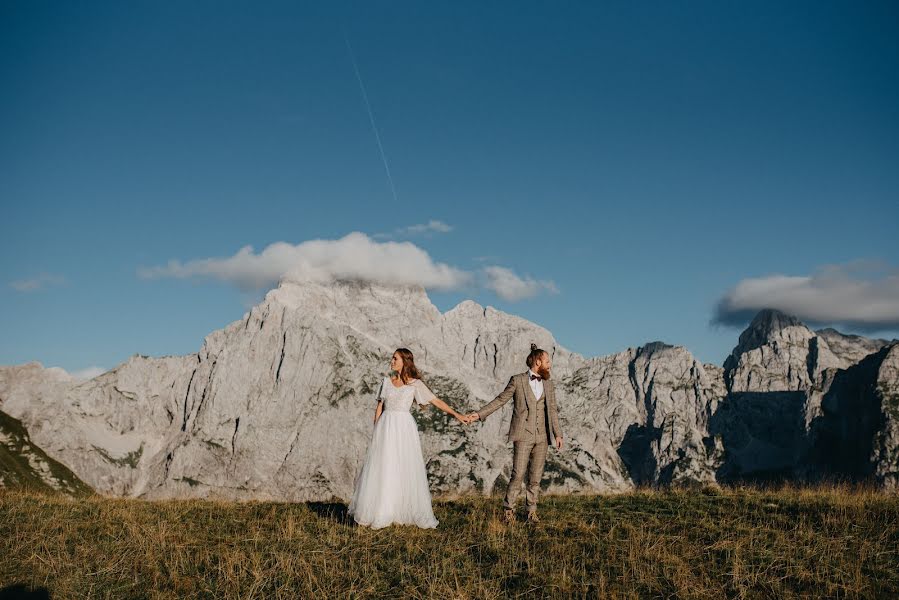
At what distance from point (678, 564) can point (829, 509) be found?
286 inches

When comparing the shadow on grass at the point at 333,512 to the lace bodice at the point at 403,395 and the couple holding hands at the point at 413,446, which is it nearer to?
the couple holding hands at the point at 413,446

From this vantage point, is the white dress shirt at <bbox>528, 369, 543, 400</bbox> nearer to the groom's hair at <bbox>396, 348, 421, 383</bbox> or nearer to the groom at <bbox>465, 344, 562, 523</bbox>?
the groom at <bbox>465, 344, 562, 523</bbox>


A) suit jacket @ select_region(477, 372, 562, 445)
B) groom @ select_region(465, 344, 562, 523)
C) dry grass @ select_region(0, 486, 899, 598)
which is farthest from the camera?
suit jacket @ select_region(477, 372, 562, 445)

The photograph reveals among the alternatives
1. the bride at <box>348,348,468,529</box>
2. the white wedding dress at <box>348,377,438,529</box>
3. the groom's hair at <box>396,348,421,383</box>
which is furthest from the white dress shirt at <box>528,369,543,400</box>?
the groom's hair at <box>396,348,421,383</box>

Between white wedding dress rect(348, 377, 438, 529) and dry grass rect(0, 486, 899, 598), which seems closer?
dry grass rect(0, 486, 899, 598)

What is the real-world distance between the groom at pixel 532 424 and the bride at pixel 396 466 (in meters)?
2.28

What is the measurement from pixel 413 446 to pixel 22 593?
9236mm

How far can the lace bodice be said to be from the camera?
666 inches

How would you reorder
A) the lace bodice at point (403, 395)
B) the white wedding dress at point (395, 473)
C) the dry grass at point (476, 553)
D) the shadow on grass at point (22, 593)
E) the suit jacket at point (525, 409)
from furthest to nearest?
the lace bodice at point (403, 395)
the suit jacket at point (525, 409)
the white wedding dress at point (395, 473)
the shadow on grass at point (22, 593)
the dry grass at point (476, 553)

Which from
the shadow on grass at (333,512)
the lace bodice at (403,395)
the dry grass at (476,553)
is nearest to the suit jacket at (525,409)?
the lace bodice at (403,395)

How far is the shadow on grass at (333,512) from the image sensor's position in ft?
55.4

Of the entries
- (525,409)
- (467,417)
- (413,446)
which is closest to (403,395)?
(413,446)

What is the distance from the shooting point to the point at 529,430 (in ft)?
55.3

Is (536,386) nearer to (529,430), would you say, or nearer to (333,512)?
(529,430)
